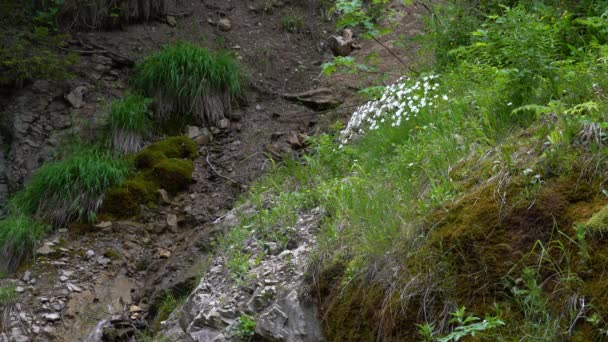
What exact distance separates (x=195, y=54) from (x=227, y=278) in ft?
14.6

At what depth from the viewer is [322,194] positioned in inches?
201

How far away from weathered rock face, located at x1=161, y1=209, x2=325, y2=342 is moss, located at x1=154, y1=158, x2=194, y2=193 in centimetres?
268

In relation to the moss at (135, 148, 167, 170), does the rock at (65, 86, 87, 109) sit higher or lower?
higher

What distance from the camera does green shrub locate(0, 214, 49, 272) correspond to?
715 cm

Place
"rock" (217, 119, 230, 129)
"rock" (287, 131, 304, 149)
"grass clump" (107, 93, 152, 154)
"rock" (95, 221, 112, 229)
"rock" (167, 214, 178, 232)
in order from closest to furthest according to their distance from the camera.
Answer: "rock" (95, 221, 112, 229) → "rock" (167, 214, 178, 232) → "rock" (287, 131, 304, 149) → "grass clump" (107, 93, 152, 154) → "rock" (217, 119, 230, 129)

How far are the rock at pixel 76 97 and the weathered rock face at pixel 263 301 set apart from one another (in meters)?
4.32

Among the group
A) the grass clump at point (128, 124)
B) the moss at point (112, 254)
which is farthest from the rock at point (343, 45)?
the moss at point (112, 254)

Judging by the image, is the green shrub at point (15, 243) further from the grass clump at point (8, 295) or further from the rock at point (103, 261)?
the rock at point (103, 261)

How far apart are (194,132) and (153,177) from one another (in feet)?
3.09

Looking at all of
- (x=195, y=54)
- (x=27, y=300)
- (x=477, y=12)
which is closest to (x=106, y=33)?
(x=195, y=54)

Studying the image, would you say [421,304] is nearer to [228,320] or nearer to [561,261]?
[561,261]

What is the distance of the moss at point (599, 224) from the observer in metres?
3.06

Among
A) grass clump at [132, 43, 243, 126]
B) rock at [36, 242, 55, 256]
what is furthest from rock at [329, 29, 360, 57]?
rock at [36, 242, 55, 256]

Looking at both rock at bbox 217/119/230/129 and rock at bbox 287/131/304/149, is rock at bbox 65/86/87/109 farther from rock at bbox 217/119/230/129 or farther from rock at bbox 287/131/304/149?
rock at bbox 287/131/304/149
